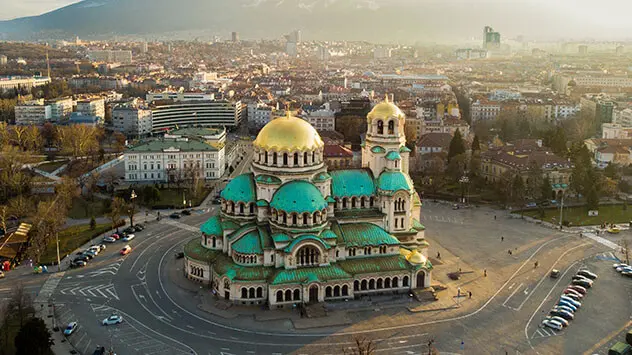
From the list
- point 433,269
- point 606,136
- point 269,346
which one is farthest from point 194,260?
point 606,136

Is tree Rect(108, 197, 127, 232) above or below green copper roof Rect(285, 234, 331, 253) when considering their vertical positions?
below

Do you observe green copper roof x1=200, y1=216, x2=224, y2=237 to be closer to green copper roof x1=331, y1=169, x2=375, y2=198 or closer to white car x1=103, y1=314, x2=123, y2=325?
green copper roof x1=331, y1=169, x2=375, y2=198

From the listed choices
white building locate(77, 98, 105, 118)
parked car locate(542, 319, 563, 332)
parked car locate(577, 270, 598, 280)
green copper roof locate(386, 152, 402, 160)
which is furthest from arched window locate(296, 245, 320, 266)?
white building locate(77, 98, 105, 118)

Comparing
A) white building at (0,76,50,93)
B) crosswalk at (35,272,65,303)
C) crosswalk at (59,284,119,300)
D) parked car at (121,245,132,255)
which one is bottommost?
crosswalk at (59,284,119,300)

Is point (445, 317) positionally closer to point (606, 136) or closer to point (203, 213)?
point (203, 213)

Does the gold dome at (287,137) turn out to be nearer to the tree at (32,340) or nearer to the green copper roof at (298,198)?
the green copper roof at (298,198)

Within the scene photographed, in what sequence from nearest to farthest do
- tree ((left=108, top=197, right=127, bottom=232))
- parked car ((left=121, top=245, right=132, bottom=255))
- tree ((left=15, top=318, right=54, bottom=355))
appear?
tree ((left=15, top=318, right=54, bottom=355))
parked car ((left=121, top=245, right=132, bottom=255))
tree ((left=108, top=197, right=127, bottom=232))
